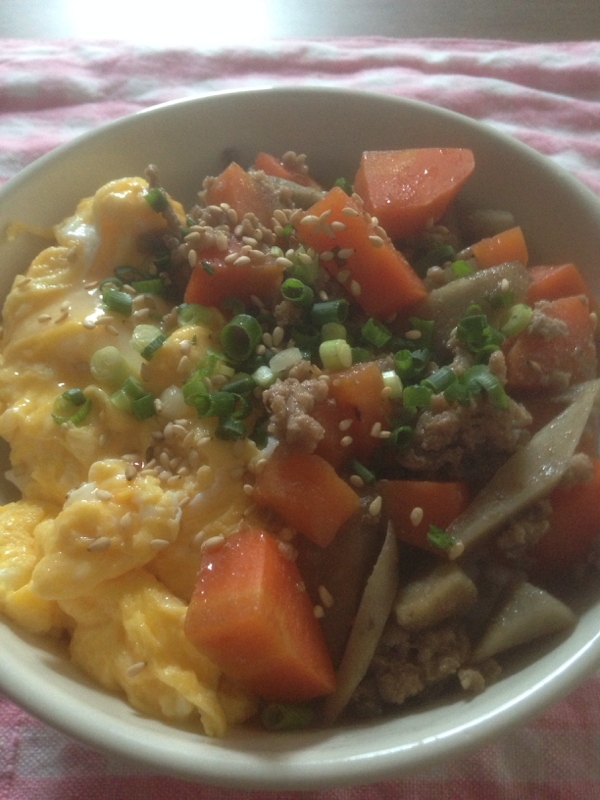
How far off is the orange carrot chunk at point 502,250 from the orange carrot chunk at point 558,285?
13 centimetres

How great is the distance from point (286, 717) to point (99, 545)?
740 millimetres

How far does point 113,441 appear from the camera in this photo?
2373 millimetres

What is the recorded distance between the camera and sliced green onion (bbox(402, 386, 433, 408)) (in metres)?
2.22

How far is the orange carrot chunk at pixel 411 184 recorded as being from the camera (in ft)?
8.99

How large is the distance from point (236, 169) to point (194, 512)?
1435 millimetres

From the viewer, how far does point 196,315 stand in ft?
8.30

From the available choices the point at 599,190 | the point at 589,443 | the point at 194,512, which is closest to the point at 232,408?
the point at 194,512

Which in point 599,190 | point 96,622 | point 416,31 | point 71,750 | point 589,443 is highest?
point 416,31

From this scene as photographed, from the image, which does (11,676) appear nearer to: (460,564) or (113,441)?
(113,441)

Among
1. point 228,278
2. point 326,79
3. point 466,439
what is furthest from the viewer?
point 326,79

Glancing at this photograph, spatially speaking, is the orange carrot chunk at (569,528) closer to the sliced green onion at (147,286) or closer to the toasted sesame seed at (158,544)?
the toasted sesame seed at (158,544)

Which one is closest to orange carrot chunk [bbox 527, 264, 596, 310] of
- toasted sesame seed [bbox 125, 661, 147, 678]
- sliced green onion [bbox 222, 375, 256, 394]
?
sliced green onion [bbox 222, 375, 256, 394]

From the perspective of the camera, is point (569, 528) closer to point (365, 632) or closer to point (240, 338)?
point (365, 632)

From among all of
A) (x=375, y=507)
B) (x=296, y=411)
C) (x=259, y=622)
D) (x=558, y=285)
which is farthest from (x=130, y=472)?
(x=558, y=285)
